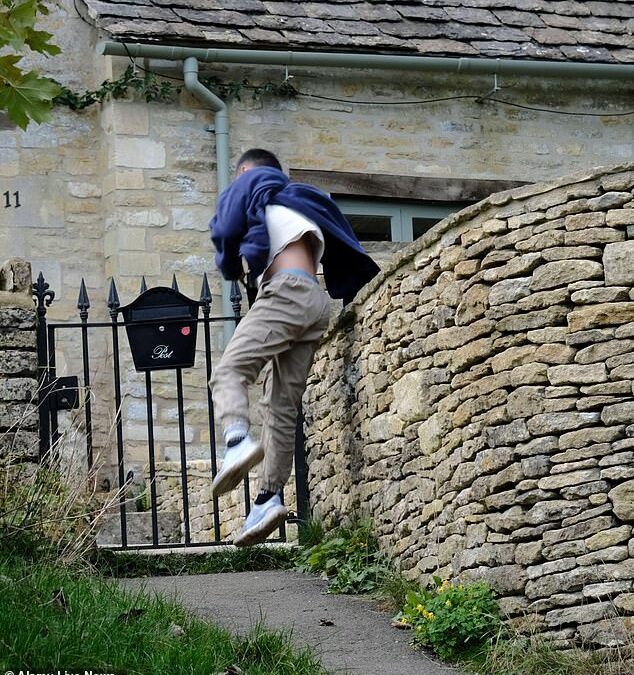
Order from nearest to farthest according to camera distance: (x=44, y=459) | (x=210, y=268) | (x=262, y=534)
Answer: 1. (x=262, y=534)
2. (x=44, y=459)
3. (x=210, y=268)

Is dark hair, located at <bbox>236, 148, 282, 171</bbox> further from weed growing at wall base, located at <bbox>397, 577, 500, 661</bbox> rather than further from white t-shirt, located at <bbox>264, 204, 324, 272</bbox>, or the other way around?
weed growing at wall base, located at <bbox>397, 577, 500, 661</bbox>

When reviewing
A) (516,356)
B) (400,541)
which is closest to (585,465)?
(516,356)

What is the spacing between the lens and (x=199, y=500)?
9430mm

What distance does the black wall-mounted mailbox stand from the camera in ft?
23.8

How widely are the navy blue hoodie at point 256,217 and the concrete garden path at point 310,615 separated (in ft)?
4.96

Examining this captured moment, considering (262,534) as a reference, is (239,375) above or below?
above

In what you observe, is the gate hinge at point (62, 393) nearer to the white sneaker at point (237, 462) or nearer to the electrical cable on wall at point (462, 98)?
the white sneaker at point (237, 462)

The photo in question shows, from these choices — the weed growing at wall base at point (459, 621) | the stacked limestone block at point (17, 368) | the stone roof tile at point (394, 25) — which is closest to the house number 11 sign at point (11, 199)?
the stone roof tile at point (394, 25)

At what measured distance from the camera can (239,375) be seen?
225 inches

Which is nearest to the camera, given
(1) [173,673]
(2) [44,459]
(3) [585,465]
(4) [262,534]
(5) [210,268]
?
(1) [173,673]

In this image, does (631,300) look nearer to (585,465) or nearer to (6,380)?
(585,465)

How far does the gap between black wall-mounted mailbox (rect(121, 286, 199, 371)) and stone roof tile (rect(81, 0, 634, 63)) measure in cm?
328

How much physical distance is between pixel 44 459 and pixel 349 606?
5.96ft

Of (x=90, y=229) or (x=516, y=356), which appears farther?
(x=90, y=229)
